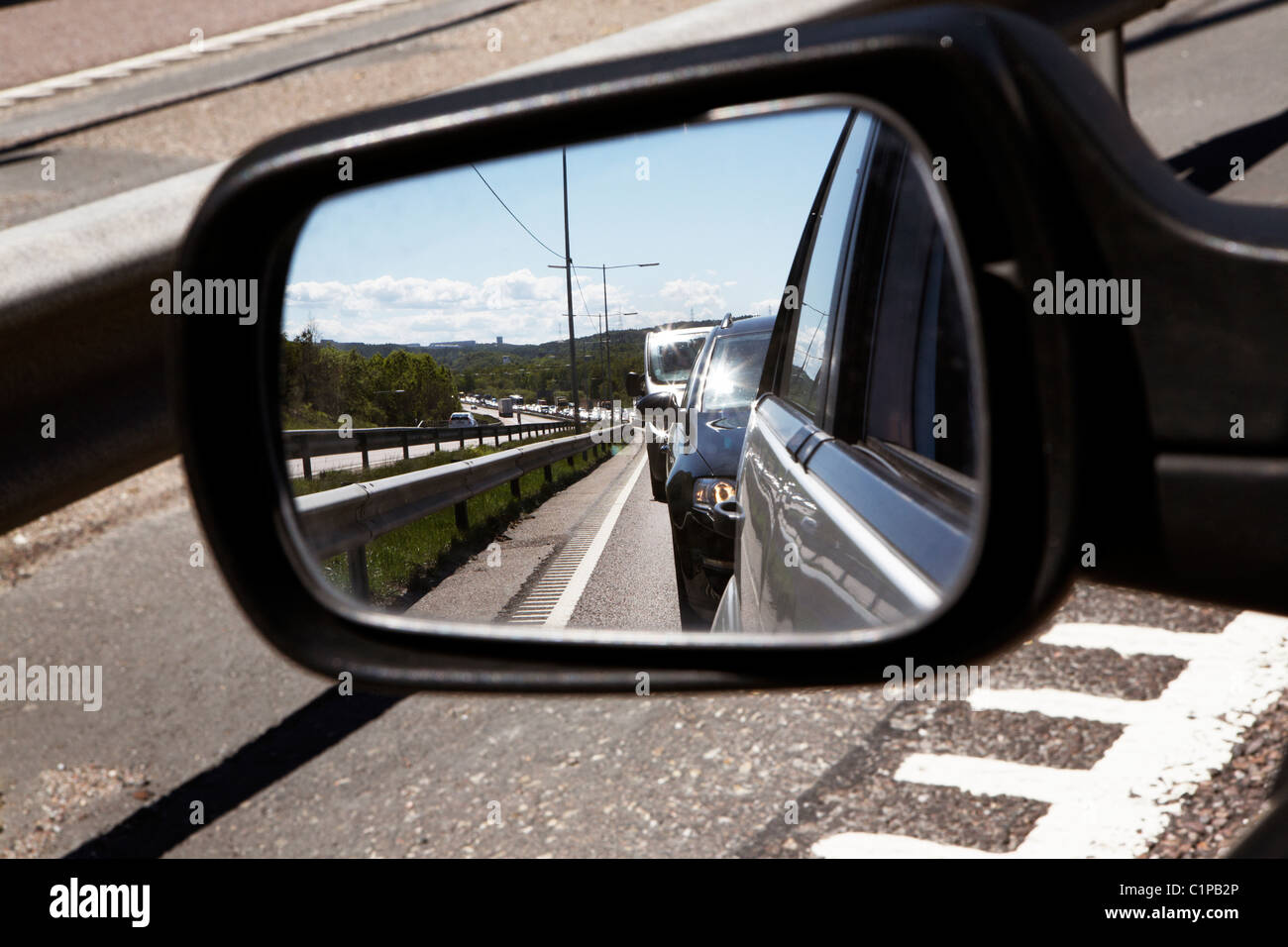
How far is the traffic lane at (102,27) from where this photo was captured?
70.5ft

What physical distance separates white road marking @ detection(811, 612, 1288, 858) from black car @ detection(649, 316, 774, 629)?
0.89 metres

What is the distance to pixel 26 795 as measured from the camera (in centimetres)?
412

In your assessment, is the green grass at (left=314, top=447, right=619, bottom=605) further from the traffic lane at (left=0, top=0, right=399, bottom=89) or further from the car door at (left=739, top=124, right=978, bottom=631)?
the traffic lane at (left=0, top=0, right=399, bottom=89)

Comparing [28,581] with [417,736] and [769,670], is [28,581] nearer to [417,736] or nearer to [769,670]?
[417,736]

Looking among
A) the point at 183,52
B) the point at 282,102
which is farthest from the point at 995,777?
the point at 183,52

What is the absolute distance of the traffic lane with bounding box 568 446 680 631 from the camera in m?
2.42

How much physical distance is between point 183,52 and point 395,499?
70.8ft

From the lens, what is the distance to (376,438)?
212 cm

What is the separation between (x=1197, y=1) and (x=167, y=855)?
23.9m

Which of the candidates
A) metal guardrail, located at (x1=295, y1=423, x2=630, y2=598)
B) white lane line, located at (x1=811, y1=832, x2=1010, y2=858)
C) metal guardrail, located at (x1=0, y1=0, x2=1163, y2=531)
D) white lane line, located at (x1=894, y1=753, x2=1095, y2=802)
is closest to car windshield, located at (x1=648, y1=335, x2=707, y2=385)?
metal guardrail, located at (x1=295, y1=423, x2=630, y2=598)

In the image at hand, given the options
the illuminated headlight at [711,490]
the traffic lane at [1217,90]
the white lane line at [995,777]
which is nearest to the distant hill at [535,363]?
the illuminated headlight at [711,490]

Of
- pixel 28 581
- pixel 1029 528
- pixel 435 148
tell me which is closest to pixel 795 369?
pixel 435 148

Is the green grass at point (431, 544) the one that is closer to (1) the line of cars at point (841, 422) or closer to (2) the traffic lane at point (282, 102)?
(1) the line of cars at point (841, 422)

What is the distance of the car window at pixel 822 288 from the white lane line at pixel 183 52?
19648mm
